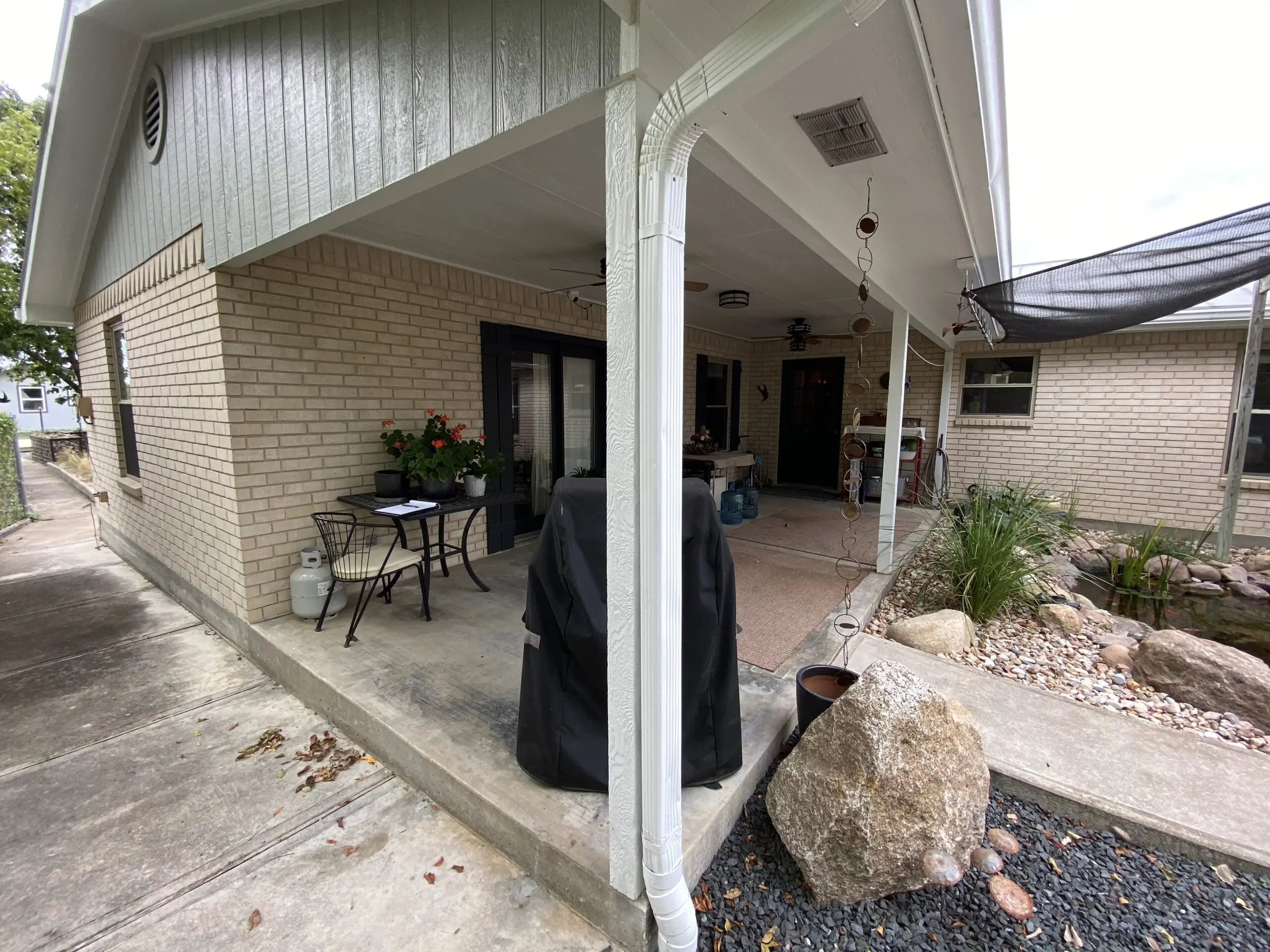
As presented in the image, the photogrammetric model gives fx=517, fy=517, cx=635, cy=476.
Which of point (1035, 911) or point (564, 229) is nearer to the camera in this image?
point (1035, 911)

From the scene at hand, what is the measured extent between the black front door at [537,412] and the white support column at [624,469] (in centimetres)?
301

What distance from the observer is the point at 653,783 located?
1313 millimetres

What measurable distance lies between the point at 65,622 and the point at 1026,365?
9670 millimetres

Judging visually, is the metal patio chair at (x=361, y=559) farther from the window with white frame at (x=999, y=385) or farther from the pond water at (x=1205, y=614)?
the window with white frame at (x=999, y=385)

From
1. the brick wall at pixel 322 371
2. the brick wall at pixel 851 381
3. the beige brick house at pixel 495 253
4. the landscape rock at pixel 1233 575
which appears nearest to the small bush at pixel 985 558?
the beige brick house at pixel 495 253

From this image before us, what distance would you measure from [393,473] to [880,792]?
306cm

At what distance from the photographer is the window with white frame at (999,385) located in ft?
21.5

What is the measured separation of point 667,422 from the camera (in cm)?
124

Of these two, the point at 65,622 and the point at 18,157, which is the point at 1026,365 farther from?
the point at 18,157

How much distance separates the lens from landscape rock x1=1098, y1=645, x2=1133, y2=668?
2.82 m

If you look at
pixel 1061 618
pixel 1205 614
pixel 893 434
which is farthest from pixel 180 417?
pixel 1205 614

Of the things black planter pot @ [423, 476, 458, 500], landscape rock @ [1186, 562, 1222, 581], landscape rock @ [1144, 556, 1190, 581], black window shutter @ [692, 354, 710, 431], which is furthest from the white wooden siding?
landscape rock @ [1186, 562, 1222, 581]

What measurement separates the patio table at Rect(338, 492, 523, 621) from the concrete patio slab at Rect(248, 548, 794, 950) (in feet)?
0.79

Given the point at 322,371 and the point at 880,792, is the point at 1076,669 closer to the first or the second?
the point at 880,792
